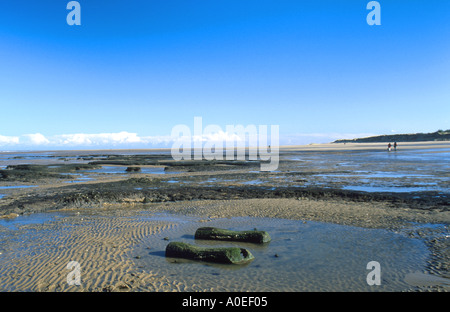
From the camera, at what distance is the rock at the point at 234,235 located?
29.1 ft

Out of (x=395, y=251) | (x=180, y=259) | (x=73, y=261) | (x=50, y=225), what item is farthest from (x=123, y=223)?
(x=395, y=251)

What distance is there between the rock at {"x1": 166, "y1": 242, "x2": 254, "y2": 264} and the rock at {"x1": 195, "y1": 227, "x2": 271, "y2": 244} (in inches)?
45.2

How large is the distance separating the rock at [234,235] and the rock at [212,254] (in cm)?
115

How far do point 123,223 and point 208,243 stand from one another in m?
4.03

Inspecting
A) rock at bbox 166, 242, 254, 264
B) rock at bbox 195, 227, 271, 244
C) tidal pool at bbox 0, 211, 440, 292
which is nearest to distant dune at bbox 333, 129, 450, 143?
tidal pool at bbox 0, 211, 440, 292

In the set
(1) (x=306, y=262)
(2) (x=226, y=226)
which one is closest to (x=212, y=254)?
(1) (x=306, y=262)

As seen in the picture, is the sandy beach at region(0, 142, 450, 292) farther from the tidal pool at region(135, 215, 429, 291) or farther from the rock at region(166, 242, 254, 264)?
the rock at region(166, 242, 254, 264)

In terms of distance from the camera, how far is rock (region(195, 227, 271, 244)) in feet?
29.1

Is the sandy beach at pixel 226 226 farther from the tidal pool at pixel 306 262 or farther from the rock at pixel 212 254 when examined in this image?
the rock at pixel 212 254

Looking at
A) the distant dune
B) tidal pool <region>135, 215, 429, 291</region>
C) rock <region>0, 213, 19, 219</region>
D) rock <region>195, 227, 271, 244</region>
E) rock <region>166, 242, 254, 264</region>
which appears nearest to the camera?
tidal pool <region>135, 215, 429, 291</region>

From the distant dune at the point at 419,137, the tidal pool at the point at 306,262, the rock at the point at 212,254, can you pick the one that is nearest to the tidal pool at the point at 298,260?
the tidal pool at the point at 306,262

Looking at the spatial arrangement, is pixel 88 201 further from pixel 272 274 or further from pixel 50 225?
pixel 272 274
